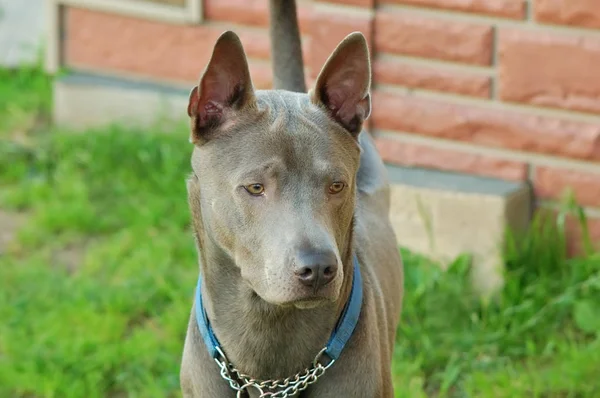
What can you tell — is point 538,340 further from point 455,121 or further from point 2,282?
point 2,282

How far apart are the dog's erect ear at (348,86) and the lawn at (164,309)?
1506 millimetres

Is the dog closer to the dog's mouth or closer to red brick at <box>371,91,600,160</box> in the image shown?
the dog's mouth

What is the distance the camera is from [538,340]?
475cm

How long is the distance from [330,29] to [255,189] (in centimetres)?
236

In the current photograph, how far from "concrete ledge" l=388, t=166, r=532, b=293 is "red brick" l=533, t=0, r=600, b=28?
29.8 inches

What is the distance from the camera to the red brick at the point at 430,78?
5047 mm

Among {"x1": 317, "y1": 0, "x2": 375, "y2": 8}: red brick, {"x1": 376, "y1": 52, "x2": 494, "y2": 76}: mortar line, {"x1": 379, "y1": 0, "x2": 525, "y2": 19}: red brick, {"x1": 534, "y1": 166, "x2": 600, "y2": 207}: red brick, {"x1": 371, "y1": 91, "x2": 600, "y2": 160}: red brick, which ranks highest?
{"x1": 379, "y1": 0, "x2": 525, "y2": 19}: red brick

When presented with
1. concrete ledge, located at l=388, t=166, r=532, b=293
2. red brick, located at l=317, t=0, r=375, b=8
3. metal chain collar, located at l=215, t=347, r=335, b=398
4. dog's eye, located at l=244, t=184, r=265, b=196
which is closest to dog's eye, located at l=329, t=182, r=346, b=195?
dog's eye, located at l=244, t=184, r=265, b=196

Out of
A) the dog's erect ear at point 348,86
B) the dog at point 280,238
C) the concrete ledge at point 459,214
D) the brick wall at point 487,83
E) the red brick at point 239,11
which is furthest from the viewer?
the red brick at point 239,11

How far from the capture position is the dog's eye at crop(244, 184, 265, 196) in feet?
9.93

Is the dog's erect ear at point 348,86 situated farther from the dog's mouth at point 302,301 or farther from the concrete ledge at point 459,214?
the concrete ledge at point 459,214

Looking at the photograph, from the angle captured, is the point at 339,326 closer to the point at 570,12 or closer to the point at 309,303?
the point at 309,303

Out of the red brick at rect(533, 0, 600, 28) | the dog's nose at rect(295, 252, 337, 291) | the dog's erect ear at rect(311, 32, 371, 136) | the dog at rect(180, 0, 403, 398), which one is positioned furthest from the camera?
the red brick at rect(533, 0, 600, 28)

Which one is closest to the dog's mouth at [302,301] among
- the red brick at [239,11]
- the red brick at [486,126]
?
the red brick at [486,126]
